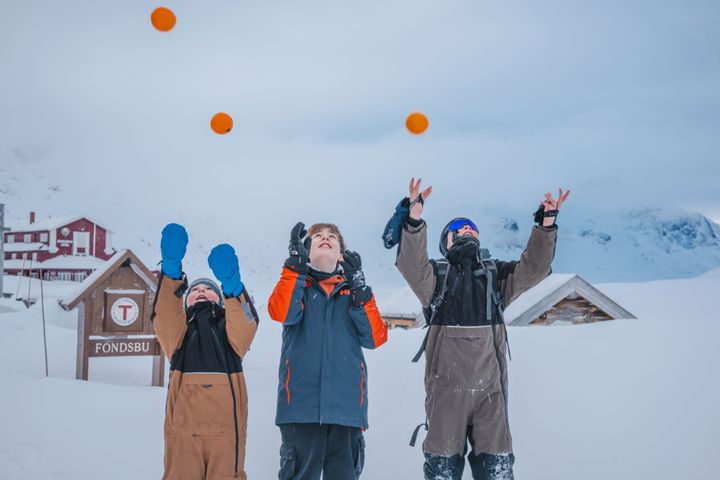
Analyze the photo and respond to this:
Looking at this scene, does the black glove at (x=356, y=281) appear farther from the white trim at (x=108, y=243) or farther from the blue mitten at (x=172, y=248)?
the white trim at (x=108, y=243)

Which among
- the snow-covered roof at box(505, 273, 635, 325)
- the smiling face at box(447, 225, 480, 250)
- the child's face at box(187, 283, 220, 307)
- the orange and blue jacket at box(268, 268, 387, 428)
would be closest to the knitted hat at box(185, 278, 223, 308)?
the child's face at box(187, 283, 220, 307)

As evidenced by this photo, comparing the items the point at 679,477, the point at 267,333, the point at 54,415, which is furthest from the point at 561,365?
the point at 267,333

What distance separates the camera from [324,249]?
3.59 meters

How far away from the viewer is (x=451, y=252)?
400 centimetres

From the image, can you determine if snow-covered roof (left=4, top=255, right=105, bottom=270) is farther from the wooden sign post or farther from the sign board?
the sign board

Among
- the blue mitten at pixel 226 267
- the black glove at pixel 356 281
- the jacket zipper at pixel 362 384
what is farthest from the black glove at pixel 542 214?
the blue mitten at pixel 226 267

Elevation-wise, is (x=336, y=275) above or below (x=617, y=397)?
above

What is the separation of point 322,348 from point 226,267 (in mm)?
751

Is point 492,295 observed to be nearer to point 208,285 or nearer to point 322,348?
point 322,348

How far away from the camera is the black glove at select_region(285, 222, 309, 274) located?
3404 millimetres

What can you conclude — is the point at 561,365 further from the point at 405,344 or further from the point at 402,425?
the point at 405,344

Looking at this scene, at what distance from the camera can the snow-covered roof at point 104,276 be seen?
7942 millimetres

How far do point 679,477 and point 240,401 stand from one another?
11.0ft

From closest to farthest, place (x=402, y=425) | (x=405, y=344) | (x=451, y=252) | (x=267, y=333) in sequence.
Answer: (x=451, y=252) → (x=402, y=425) → (x=405, y=344) → (x=267, y=333)
